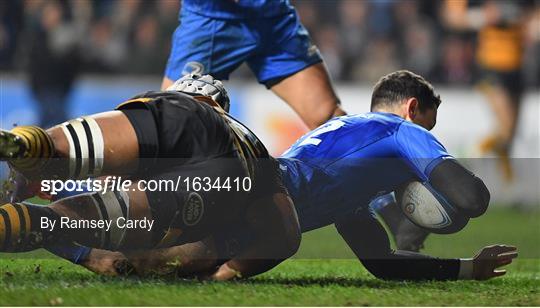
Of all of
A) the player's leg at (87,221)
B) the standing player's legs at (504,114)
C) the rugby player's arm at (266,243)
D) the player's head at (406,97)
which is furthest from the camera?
the standing player's legs at (504,114)

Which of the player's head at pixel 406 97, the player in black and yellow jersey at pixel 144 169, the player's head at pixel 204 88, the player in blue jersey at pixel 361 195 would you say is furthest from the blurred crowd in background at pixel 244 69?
the player in black and yellow jersey at pixel 144 169

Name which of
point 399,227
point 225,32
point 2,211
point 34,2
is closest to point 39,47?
point 34,2

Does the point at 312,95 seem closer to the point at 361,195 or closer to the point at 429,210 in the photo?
the point at 361,195

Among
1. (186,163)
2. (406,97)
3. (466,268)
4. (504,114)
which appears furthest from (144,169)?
(504,114)

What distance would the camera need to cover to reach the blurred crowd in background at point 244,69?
1469cm

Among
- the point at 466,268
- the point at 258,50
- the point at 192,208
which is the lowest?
the point at 466,268

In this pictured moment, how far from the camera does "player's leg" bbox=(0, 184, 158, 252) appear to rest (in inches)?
190

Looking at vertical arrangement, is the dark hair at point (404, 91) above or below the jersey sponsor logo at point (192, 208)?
above

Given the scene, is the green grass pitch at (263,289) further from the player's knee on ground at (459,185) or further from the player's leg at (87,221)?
the player's knee on ground at (459,185)

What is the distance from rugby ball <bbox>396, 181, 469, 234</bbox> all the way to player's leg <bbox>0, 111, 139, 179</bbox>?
1.41 m

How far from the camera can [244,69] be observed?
14.9 meters

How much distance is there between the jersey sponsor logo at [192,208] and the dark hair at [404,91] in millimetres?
1472

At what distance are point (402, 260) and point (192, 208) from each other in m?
1.25

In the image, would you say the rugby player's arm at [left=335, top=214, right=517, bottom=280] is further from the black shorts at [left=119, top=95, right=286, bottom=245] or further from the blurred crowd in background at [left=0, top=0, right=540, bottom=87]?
the blurred crowd in background at [left=0, top=0, right=540, bottom=87]
